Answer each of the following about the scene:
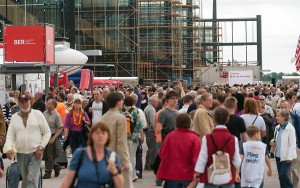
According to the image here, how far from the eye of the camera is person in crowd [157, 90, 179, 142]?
1418 cm

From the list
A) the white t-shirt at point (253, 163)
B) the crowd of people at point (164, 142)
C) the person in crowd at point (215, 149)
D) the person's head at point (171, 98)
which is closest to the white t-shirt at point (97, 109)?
the crowd of people at point (164, 142)

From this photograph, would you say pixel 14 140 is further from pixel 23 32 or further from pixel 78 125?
pixel 23 32

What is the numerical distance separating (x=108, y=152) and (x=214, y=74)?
10309 centimetres

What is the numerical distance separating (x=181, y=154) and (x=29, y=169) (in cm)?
294

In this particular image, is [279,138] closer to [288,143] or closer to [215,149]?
[288,143]

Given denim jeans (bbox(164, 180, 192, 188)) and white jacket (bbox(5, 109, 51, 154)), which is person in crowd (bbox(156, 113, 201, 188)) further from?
white jacket (bbox(5, 109, 51, 154))

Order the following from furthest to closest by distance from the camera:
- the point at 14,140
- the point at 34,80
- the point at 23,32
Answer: the point at 34,80
the point at 23,32
the point at 14,140

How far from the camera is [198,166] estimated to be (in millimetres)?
10008

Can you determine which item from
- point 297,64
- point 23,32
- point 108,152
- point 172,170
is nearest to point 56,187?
point 172,170

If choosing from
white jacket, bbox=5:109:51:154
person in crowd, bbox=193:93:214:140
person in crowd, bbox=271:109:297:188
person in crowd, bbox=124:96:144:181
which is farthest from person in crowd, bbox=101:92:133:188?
person in crowd, bbox=124:96:144:181

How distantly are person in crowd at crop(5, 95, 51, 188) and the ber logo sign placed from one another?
2221cm

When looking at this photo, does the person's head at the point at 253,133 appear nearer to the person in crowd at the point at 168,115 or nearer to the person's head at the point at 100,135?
the person in crowd at the point at 168,115

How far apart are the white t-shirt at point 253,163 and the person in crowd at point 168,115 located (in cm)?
231

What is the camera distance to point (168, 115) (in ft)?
47.1
